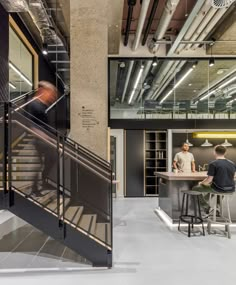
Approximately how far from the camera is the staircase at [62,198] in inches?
147

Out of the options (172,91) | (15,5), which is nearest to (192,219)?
(15,5)

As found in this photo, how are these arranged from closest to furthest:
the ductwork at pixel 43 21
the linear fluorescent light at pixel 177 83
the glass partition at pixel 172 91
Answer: the ductwork at pixel 43 21, the linear fluorescent light at pixel 177 83, the glass partition at pixel 172 91

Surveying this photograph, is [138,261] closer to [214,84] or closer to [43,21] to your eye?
[43,21]

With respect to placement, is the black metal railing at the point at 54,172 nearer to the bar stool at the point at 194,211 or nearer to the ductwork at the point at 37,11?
the bar stool at the point at 194,211

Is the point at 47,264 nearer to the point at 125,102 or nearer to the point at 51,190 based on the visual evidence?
the point at 51,190

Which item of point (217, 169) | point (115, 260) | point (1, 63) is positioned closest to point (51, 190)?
point (115, 260)

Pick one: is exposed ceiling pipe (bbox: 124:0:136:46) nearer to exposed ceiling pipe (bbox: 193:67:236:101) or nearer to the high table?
the high table

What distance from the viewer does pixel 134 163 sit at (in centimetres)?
1026

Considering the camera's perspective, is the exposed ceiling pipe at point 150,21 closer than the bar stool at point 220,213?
No

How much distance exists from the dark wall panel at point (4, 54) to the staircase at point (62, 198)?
2361mm

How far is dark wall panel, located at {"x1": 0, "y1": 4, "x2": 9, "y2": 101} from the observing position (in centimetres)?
625

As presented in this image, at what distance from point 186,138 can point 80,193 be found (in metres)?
7.19

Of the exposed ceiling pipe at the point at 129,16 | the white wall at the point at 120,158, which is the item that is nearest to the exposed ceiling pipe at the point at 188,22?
the exposed ceiling pipe at the point at 129,16

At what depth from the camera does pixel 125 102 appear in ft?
33.9
